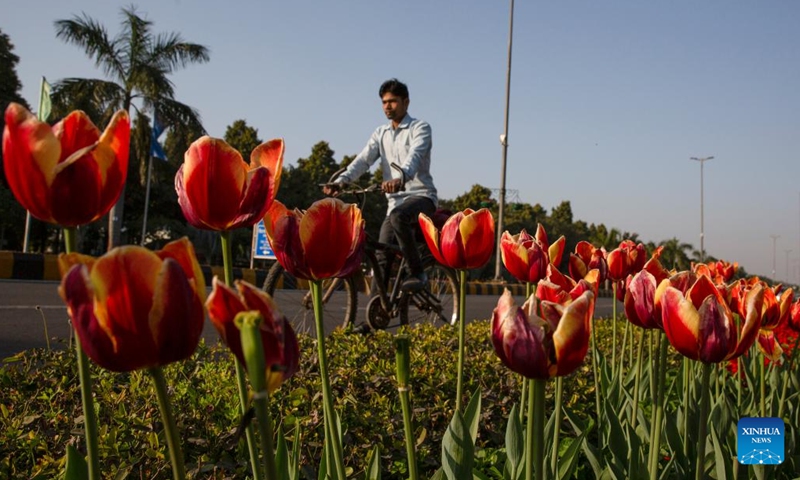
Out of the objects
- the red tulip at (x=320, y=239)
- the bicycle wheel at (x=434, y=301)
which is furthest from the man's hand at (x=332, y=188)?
the red tulip at (x=320, y=239)

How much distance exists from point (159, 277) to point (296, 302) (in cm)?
568

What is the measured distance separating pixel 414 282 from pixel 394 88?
1403 mm

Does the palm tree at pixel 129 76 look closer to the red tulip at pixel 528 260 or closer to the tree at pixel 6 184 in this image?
the tree at pixel 6 184

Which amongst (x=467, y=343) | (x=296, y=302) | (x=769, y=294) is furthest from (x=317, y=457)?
(x=296, y=302)

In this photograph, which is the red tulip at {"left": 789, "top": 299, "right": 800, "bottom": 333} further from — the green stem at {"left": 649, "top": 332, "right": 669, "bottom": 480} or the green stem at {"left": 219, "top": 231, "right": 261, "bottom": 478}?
the green stem at {"left": 219, "top": 231, "right": 261, "bottom": 478}

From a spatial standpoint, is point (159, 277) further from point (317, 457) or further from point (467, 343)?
point (467, 343)

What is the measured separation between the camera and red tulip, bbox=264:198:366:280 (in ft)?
3.47

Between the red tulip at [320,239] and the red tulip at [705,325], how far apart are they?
0.54m

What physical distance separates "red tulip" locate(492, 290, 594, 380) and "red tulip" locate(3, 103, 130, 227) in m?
Answer: 0.50

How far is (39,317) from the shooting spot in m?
5.57

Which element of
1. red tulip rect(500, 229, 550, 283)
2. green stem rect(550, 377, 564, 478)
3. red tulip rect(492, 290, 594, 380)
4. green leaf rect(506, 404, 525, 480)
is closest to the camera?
red tulip rect(492, 290, 594, 380)

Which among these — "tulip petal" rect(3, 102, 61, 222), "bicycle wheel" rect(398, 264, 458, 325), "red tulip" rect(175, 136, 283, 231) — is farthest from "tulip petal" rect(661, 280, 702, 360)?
"bicycle wheel" rect(398, 264, 458, 325)

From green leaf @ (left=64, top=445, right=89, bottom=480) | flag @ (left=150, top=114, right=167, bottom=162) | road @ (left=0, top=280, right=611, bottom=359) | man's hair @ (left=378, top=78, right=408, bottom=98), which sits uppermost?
flag @ (left=150, top=114, right=167, bottom=162)

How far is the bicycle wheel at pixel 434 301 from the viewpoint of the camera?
18.5 feet
